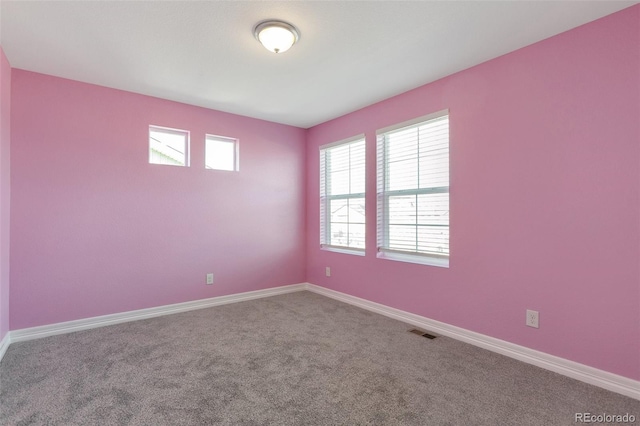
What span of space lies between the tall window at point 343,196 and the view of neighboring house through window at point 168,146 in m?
1.86

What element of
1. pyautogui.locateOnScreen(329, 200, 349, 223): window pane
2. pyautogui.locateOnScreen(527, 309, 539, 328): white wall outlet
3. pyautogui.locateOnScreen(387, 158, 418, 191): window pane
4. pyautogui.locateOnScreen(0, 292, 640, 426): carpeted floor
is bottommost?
pyautogui.locateOnScreen(0, 292, 640, 426): carpeted floor

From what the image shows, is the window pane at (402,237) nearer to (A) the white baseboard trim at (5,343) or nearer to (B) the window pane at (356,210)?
(B) the window pane at (356,210)

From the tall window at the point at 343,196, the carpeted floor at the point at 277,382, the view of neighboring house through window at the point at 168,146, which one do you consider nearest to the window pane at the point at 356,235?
the tall window at the point at 343,196

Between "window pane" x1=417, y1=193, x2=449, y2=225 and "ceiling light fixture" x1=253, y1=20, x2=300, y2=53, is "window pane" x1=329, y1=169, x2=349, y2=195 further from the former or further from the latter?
"ceiling light fixture" x1=253, y1=20, x2=300, y2=53

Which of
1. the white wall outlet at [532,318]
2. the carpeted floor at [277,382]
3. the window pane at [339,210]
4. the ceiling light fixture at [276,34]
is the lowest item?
the carpeted floor at [277,382]

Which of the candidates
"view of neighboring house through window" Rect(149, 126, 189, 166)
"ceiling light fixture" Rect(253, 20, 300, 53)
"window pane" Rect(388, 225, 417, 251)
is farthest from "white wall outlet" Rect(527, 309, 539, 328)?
"view of neighboring house through window" Rect(149, 126, 189, 166)

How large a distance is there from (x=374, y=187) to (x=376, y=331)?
1.63m

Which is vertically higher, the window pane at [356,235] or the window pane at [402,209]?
the window pane at [402,209]

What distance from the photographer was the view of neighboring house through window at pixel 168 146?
3.54m

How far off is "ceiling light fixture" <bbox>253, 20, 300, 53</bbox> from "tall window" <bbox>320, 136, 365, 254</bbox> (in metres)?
1.80

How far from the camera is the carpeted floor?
1735 millimetres

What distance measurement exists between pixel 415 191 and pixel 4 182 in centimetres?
375

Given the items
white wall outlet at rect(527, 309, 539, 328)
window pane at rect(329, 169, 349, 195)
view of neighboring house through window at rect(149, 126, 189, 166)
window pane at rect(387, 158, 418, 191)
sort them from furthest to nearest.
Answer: window pane at rect(329, 169, 349, 195) < view of neighboring house through window at rect(149, 126, 189, 166) < window pane at rect(387, 158, 418, 191) < white wall outlet at rect(527, 309, 539, 328)

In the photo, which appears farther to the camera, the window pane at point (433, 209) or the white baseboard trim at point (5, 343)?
the window pane at point (433, 209)
